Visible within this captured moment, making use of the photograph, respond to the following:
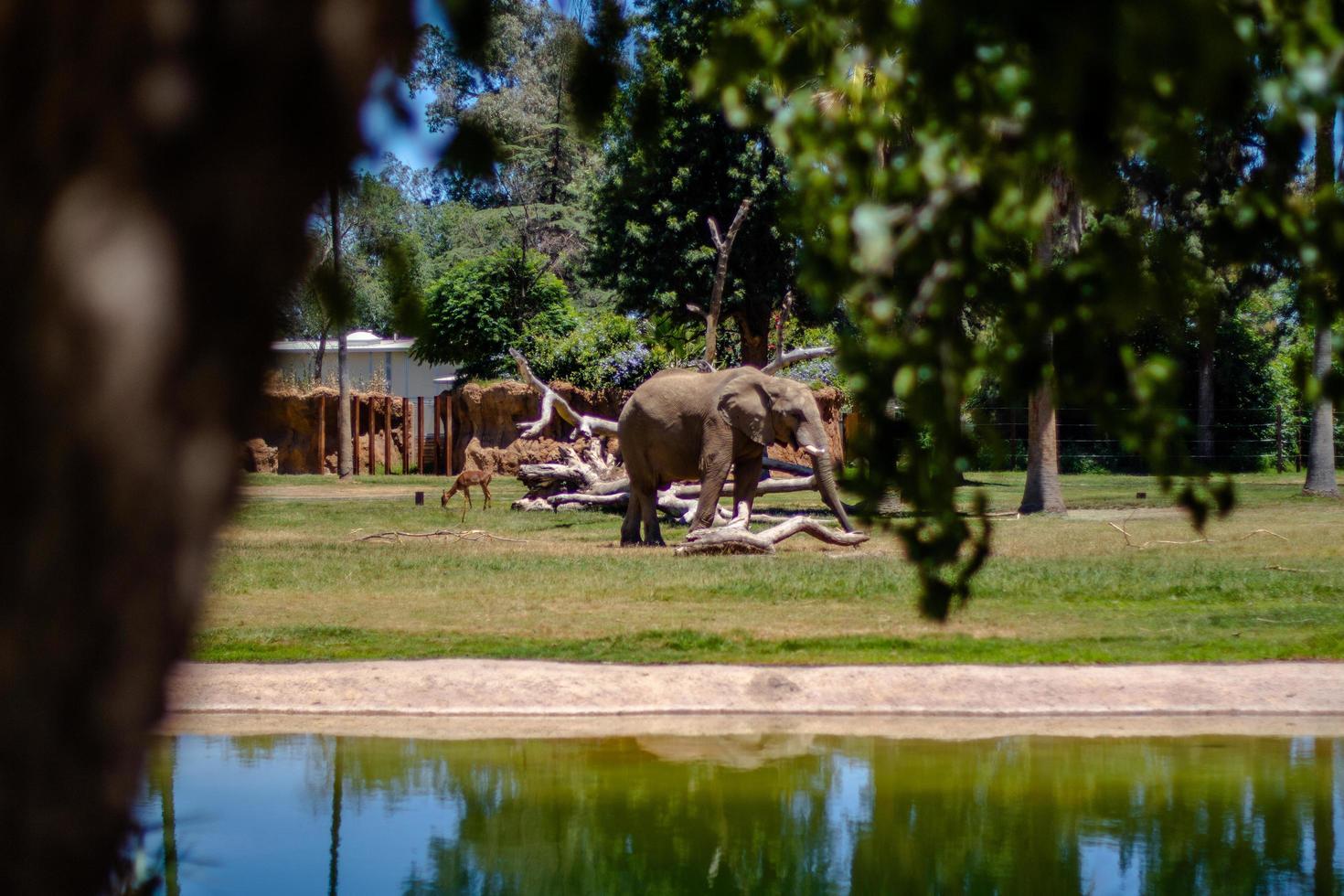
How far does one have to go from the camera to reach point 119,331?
3.51 feet

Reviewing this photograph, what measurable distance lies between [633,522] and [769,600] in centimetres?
656

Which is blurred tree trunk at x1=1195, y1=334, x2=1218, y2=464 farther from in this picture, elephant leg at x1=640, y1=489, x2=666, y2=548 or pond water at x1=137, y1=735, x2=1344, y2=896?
pond water at x1=137, y1=735, x2=1344, y2=896

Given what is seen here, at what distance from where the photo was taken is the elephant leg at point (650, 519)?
1962cm

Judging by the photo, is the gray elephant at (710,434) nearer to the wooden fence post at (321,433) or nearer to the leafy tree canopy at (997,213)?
the leafy tree canopy at (997,213)

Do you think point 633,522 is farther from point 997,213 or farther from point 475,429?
point 475,429

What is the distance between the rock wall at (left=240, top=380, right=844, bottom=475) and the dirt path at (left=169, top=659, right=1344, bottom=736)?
66.4 feet

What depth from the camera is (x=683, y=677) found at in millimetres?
9219

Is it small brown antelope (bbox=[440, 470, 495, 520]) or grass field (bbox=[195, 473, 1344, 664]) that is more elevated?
small brown antelope (bbox=[440, 470, 495, 520])

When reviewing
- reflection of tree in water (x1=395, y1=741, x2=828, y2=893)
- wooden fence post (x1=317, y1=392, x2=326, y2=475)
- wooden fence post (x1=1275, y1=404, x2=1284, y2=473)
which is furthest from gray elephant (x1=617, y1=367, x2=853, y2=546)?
wooden fence post (x1=1275, y1=404, x2=1284, y2=473)

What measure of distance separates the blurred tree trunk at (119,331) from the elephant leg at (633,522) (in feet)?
60.5

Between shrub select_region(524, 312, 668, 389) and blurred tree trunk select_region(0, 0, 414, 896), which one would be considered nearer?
blurred tree trunk select_region(0, 0, 414, 896)

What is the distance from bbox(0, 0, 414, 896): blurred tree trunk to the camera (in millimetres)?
1084

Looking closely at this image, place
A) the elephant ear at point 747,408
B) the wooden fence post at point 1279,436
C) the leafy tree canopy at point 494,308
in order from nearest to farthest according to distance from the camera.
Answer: the elephant ear at point 747,408 < the wooden fence post at point 1279,436 < the leafy tree canopy at point 494,308

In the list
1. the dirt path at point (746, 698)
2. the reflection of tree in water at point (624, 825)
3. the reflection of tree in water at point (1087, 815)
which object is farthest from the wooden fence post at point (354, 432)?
the reflection of tree in water at point (1087, 815)
